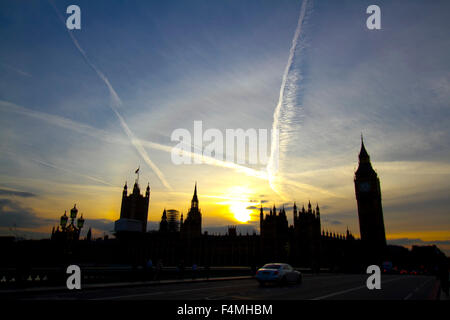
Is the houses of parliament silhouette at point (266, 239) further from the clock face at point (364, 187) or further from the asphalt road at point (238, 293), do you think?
the asphalt road at point (238, 293)

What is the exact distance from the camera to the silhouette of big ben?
123562 mm

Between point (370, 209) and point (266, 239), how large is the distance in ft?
245

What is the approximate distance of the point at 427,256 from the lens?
14012 cm

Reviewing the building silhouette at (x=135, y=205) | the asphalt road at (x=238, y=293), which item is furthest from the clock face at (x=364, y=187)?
the asphalt road at (x=238, y=293)

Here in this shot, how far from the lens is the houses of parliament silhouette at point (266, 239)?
7812 centimetres

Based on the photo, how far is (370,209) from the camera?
129m

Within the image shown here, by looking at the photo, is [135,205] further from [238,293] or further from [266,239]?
Result: [238,293]

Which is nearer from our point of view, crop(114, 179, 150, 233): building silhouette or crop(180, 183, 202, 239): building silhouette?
crop(180, 183, 202, 239): building silhouette

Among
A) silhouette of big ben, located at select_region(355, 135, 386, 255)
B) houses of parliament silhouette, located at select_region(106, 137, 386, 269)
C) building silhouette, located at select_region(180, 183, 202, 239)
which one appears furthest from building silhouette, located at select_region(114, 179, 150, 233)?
silhouette of big ben, located at select_region(355, 135, 386, 255)

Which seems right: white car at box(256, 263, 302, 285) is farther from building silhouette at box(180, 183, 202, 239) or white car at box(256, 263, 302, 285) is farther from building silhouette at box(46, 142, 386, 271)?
building silhouette at box(180, 183, 202, 239)
